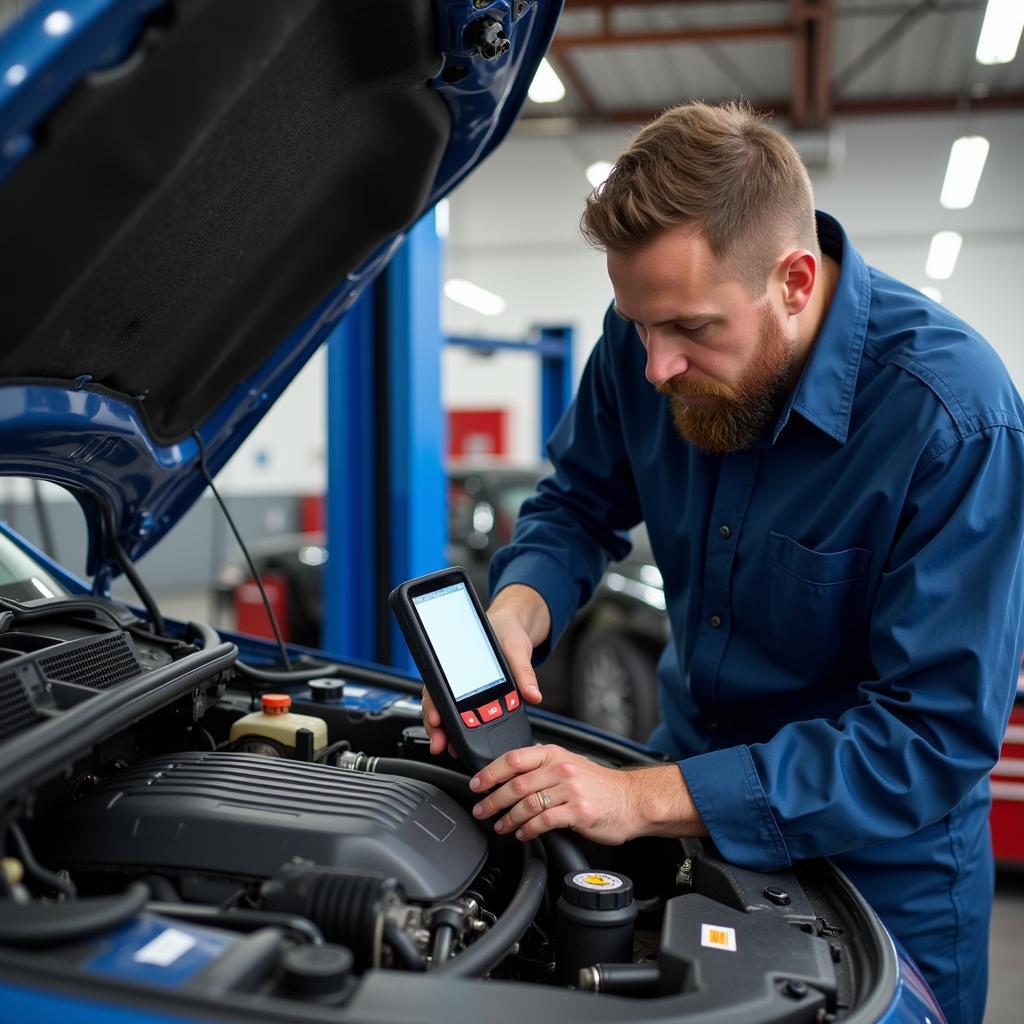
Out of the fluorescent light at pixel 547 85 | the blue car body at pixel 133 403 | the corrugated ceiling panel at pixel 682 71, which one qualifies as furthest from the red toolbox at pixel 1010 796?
the corrugated ceiling panel at pixel 682 71

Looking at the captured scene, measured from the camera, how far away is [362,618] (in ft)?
9.61

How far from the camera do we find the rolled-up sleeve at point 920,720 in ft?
3.74

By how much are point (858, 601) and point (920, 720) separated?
173 mm

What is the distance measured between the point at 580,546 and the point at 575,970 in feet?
2.51

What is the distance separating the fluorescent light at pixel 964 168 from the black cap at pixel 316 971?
308 inches

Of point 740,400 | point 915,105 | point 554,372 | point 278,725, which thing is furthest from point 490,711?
point 915,105

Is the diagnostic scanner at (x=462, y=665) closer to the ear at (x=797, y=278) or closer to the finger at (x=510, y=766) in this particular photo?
the finger at (x=510, y=766)

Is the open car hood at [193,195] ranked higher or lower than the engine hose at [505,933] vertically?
higher

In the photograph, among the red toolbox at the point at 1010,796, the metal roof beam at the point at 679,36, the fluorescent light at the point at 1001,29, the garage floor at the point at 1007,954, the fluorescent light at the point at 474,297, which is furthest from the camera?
the fluorescent light at the point at 474,297

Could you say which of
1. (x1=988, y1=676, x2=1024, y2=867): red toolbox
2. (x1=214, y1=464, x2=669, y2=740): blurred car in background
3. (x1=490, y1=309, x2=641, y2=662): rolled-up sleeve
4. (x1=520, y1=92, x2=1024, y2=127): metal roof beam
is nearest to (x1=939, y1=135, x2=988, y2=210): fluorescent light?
(x1=520, y1=92, x2=1024, y2=127): metal roof beam

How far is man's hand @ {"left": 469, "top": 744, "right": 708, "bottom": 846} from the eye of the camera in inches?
43.9

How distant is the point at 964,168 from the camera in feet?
26.7

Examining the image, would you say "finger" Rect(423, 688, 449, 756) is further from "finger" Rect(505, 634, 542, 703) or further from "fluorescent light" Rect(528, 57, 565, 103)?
"fluorescent light" Rect(528, 57, 565, 103)

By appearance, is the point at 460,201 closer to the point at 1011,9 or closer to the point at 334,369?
the point at 1011,9
